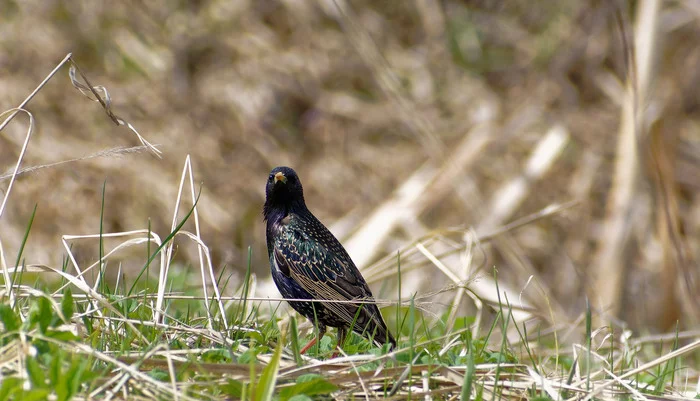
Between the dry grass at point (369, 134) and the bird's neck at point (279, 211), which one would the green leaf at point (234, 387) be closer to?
the bird's neck at point (279, 211)

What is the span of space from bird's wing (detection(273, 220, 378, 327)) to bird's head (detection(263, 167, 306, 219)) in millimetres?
217

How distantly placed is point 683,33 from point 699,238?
2675 mm

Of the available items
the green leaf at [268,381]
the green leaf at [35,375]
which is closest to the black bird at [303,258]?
the green leaf at [268,381]

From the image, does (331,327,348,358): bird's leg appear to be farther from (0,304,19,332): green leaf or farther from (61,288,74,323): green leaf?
(0,304,19,332): green leaf

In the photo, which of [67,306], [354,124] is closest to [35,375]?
[67,306]

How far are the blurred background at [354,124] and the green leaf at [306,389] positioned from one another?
18.2 feet

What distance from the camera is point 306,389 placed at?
9.04ft

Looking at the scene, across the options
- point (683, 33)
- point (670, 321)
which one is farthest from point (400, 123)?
point (670, 321)

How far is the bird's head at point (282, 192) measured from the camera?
197 inches

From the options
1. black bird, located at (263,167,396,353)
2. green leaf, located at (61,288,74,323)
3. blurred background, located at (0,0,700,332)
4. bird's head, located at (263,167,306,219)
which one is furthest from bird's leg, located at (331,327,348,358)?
blurred background, located at (0,0,700,332)

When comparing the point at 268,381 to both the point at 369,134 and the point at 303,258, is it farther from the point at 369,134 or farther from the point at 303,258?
the point at 369,134

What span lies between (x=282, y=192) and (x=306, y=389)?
7.79 feet

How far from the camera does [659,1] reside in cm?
747

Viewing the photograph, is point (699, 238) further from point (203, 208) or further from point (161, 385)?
point (161, 385)
